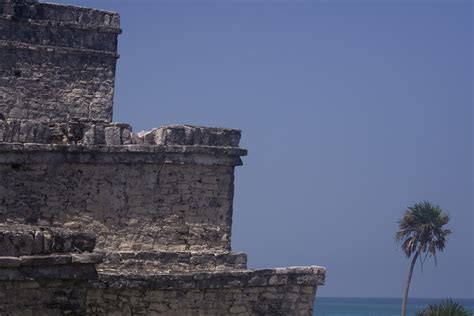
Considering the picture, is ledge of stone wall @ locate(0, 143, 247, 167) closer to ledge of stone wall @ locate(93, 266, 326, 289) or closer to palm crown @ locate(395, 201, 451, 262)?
ledge of stone wall @ locate(93, 266, 326, 289)

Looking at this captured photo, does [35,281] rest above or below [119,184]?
below

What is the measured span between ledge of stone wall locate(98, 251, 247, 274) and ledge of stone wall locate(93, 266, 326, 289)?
247mm

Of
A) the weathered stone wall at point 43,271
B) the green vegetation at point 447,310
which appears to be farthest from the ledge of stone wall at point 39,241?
the green vegetation at point 447,310

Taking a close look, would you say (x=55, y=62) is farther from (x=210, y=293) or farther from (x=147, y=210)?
(x=210, y=293)

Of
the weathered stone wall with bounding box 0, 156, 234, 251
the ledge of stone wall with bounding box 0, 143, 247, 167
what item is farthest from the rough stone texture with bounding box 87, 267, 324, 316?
the ledge of stone wall with bounding box 0, 143, 247, 167

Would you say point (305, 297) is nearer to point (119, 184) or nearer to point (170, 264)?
point (170, 264)

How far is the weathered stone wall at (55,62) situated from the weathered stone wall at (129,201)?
2464mm

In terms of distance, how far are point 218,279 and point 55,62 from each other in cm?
515

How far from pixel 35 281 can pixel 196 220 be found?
213 inches

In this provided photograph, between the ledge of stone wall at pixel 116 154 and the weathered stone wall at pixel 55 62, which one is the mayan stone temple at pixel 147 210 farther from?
the weathered stone wall at pixel 55 62

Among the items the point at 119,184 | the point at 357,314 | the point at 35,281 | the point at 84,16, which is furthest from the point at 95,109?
the point at 357,314

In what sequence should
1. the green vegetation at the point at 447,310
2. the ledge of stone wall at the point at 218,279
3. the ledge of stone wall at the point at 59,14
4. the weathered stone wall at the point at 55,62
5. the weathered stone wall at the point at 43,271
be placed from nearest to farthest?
the weathered stone wall at the point at 43,271 → the ledge of stone wall at the point at 218,279 → the weathered stone wall at the point at 55,62 → the ledge of stone wall at the point at 59,14 → the green vegetation at the point at 447,310

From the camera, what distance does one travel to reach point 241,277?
13297mm

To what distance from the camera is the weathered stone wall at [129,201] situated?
13.6 m
